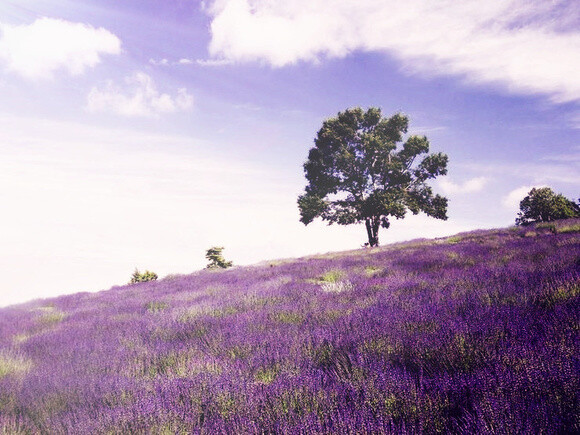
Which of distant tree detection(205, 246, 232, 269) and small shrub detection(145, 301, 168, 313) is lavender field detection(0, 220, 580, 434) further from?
distant tree detection(205, 246, 232, 269)

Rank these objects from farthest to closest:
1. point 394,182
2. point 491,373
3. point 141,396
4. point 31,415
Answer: point 394,182 < point 31,415 < point 141,396 < point 491,373

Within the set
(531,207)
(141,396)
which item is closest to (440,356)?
(141,396)

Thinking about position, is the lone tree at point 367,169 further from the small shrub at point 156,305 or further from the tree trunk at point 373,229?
the small shrub at point 156,305

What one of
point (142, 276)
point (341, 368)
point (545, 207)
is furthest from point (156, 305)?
point (545, 207)

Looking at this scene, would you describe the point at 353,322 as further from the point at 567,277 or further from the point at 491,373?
the point at 567,277

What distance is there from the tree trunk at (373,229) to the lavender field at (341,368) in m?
16.3

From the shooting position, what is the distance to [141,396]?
246 centimetres

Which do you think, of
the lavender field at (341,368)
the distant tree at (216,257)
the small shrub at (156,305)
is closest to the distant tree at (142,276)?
the distant tree at (216,257)

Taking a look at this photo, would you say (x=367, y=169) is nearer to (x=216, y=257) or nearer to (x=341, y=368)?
(x=216, y=257)

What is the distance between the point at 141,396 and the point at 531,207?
2602 cm

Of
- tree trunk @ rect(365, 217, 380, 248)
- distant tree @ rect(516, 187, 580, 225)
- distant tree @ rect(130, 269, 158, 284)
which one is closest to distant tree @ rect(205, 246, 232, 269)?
distant tree @ rect(130, 269, 158, 284)

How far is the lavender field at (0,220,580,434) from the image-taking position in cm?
159

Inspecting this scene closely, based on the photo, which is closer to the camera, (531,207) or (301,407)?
(301,407)

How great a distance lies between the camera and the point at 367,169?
853 inches
